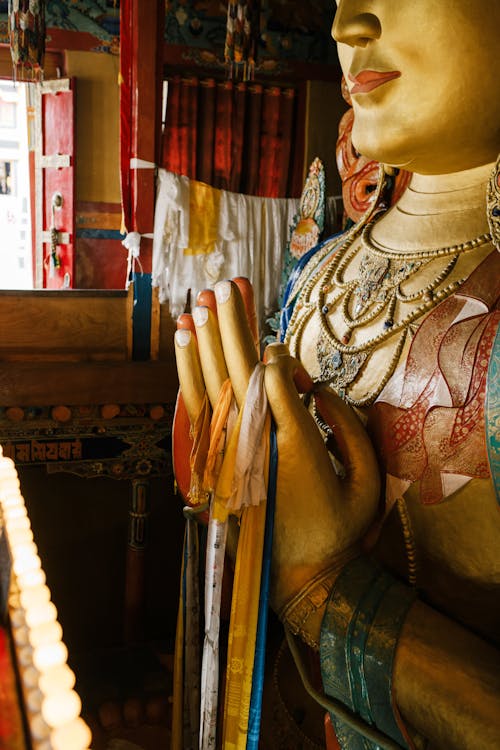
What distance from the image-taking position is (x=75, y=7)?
4.54 meters

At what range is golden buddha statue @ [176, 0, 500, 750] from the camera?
3.58ft

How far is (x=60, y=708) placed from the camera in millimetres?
572

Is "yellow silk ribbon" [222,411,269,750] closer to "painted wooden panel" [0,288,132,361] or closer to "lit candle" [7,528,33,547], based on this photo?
"lit candle" [7,528,33,547]

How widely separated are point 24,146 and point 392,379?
203 inches

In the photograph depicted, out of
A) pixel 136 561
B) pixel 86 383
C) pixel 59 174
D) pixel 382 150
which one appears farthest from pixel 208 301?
pixel 59 174

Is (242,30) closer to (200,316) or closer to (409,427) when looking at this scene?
(200,316)

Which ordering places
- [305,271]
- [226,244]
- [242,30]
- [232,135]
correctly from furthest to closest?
1. [232,135]
2. [226,244]
3. [242,30]
4. [305,271]

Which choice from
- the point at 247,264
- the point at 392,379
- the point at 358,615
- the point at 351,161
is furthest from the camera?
the point at 247,264

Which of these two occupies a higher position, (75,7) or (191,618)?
(75,7)

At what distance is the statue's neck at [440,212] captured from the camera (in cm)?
125

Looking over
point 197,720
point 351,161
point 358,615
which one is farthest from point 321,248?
point 197,720

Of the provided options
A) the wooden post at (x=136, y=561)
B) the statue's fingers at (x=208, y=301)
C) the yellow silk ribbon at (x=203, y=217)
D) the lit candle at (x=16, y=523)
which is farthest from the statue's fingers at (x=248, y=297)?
the yellow silk ribbon at (x=203, y=217)

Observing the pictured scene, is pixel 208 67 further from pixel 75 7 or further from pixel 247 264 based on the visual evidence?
pixel 247 264

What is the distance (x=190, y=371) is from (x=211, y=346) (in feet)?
0.27
